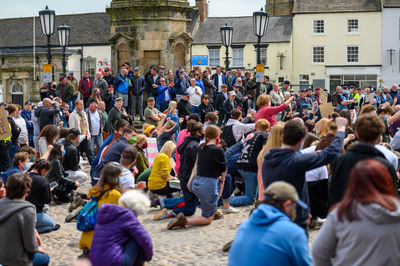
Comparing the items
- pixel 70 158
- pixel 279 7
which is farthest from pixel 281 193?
pixel 279 7

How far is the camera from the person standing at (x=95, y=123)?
57.6 feet

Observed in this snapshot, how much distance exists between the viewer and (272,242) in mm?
4633

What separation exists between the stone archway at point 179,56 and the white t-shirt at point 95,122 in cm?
737

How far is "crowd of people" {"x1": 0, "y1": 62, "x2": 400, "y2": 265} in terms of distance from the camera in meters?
4.60

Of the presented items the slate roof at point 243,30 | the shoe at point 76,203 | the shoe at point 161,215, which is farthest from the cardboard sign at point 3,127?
the slate roof at point 243,30

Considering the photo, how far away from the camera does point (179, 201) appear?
1175 cm

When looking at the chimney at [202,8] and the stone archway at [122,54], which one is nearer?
the stone archway at [122,54]

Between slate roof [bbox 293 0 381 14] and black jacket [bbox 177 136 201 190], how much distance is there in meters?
51.1

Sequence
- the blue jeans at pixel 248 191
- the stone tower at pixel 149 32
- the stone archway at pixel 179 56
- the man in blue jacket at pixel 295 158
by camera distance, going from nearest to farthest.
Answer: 1. the man in blue jacket at pixel 295 158
2. the blue jeans at pixel 248 191
3. the stone tower at pixel 149 32
4. the stone archway at pixel 179 56

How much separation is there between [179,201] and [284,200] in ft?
23.0

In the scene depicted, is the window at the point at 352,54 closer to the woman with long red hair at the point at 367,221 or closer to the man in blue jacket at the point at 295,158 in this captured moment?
the man in blue jacket at the point at 295,158

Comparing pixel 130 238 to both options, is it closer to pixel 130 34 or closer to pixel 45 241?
pixel 45 241

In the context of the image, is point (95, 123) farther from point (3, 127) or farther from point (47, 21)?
point (47, 21)

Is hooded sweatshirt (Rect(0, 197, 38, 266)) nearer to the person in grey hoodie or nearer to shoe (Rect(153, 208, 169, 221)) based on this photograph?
the person in grey hoodie
